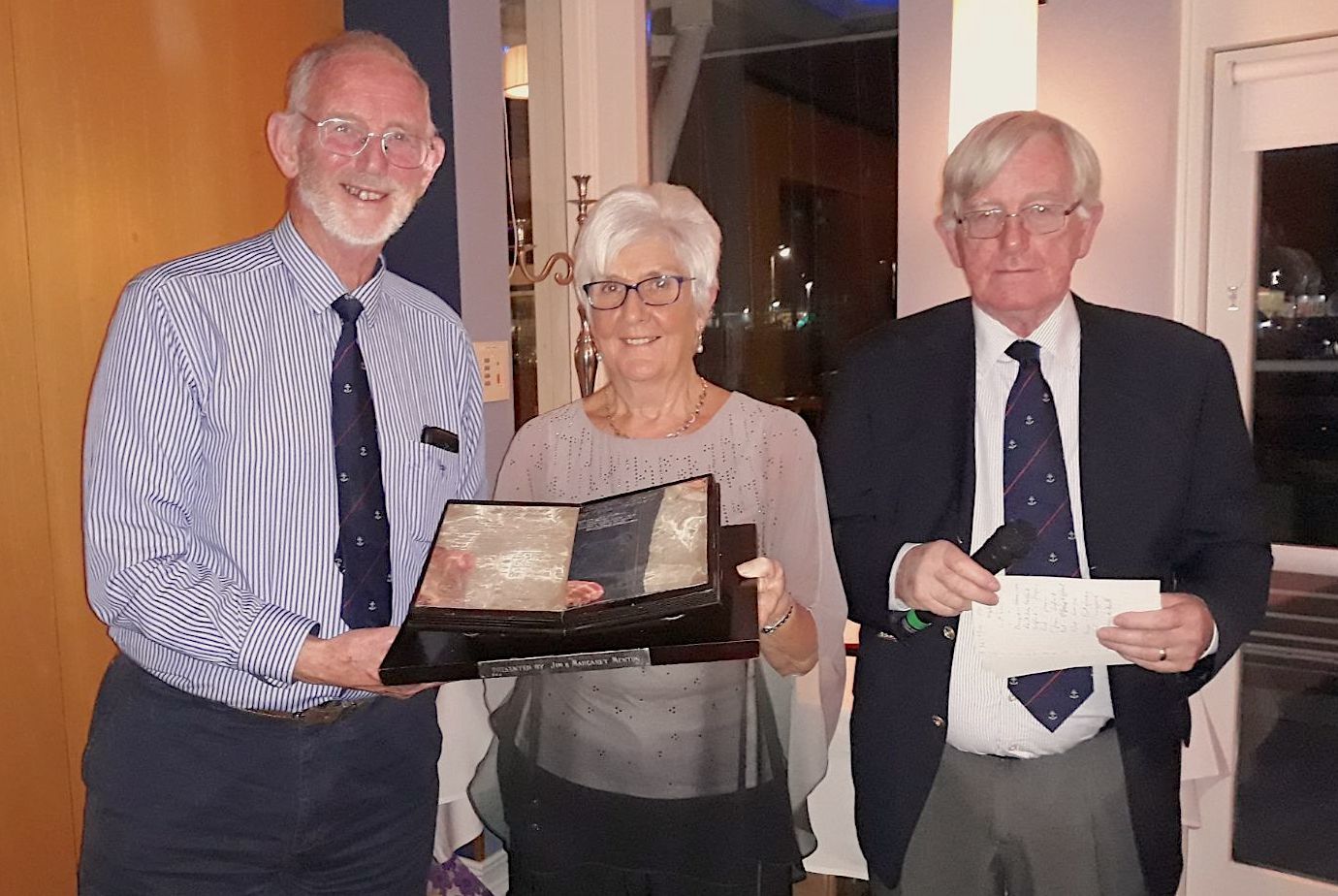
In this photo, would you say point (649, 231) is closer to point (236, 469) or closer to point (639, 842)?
point (236, 469)

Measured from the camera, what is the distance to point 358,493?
4.88 feet

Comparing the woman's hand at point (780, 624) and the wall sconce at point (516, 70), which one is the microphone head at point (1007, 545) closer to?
the woman's hand at point (780, 624)

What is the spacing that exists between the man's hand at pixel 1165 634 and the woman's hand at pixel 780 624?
1.30ft

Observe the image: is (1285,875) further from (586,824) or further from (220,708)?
(220,708)

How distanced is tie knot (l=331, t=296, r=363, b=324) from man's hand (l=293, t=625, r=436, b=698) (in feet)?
1.61

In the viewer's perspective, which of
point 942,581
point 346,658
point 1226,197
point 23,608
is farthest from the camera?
point 1226,197

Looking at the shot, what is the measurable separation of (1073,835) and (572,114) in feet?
9.00

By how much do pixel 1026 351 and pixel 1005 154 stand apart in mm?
284

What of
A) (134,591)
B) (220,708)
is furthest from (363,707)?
(134,591)

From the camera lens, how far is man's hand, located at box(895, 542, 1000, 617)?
53.6 inches

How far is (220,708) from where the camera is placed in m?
1.44

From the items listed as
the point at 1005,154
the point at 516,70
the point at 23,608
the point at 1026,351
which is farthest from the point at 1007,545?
the point at 516,70

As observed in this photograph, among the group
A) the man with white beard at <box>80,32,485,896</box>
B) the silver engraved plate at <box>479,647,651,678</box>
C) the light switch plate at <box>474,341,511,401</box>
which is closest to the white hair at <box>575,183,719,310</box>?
the man with white beard at <box>80,32,485,896</box>

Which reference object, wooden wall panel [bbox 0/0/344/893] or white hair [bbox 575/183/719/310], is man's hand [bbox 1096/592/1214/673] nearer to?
white hair [bbox 575/183/719/310]
